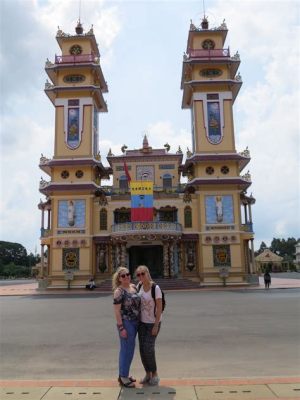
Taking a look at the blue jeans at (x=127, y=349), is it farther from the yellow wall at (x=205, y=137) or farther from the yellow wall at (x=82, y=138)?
the yellow wall at (x=82, y=138)

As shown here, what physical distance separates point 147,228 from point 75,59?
19.3 meters

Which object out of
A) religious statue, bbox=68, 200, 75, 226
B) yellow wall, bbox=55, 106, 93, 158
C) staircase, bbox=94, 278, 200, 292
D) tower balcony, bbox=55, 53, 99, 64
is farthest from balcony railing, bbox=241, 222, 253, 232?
tower balcony, bbox=55, 53, 99, 64

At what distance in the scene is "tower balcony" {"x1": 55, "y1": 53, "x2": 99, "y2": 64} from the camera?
4278cm

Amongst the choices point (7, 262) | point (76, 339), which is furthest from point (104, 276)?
point (7, 262)

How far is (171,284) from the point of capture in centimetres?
3512

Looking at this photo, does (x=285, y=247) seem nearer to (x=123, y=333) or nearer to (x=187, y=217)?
(x=187, y=217)

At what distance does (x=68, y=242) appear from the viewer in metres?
39.0

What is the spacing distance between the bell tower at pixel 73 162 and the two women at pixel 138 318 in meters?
32.8

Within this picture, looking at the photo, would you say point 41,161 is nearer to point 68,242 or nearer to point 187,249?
point 68,242

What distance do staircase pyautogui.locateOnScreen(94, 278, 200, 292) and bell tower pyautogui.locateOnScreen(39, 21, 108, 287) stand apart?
298cm

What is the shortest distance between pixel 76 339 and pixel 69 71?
36574mm

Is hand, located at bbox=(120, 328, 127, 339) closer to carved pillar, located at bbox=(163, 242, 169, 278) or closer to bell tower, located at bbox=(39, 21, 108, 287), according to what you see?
carved pillar, located at bbox=(163, 242, 169, 278)

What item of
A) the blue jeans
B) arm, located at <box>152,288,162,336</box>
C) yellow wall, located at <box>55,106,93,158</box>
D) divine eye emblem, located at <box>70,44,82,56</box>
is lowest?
the blue jeans

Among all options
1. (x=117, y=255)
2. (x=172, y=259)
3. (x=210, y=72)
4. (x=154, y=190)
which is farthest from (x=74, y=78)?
(x=172, y=259)
